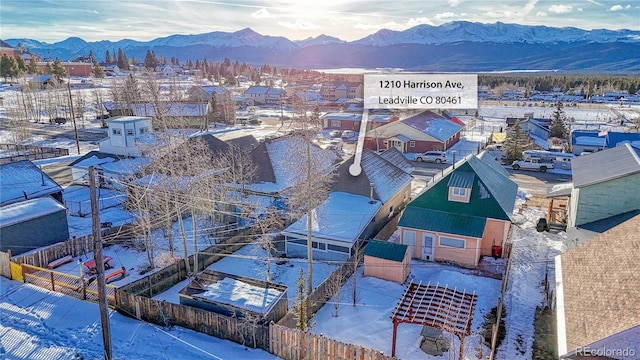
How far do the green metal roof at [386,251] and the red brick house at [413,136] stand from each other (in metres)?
31.6

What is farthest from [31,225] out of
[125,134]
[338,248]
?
[125,134]

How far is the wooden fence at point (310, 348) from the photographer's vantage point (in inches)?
497

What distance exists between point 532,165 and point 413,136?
1384 centimetres

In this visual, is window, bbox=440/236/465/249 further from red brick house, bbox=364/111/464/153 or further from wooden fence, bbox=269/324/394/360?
red brick house, bbox=364/111/464/153

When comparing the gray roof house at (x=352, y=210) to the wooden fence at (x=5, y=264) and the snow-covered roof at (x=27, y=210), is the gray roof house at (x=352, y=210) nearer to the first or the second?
the wooden fence at (x=5, y=264)

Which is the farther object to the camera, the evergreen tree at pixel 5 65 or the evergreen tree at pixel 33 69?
the evergreen tree at pixel 33 69

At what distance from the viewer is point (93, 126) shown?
70875 millimetres

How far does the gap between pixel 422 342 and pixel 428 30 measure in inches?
4770

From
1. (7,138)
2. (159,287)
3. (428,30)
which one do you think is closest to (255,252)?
(159,287)

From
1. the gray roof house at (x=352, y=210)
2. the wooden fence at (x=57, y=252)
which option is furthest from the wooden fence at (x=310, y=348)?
the wooden fence at (x=57, y=252)

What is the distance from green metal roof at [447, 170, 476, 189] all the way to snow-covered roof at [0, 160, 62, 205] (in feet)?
79.3

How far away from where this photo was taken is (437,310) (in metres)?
14.7

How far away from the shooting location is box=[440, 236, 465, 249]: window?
72.1ft

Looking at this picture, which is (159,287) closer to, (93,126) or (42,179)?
(42,179)
